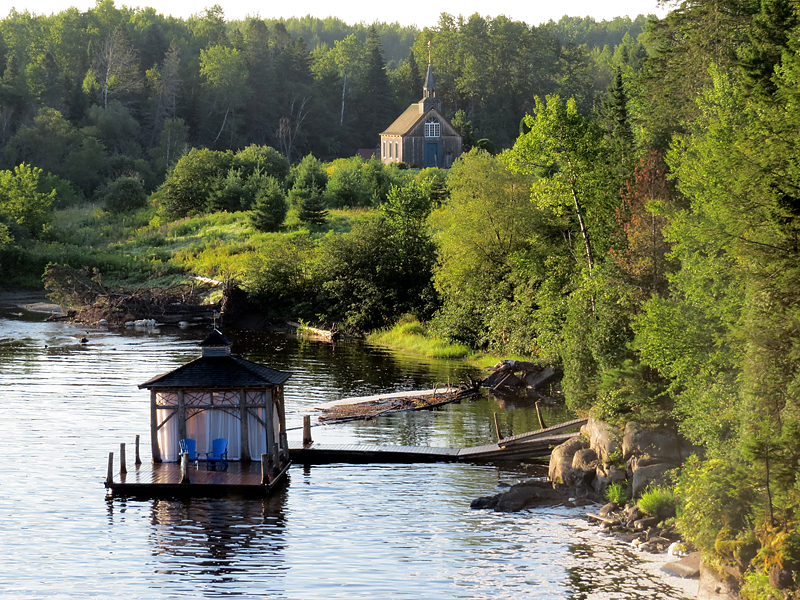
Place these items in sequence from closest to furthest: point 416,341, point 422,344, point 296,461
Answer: point 296,461 → point 422,344 → point 416,341

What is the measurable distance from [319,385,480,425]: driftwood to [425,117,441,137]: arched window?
3349 inches

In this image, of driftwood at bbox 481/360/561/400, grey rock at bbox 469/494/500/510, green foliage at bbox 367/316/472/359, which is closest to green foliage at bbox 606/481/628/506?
grey rock at bbox 469/494/500/510

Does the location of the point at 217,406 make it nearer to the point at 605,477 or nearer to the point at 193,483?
the point at 193,483

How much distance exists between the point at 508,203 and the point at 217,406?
27.6 m

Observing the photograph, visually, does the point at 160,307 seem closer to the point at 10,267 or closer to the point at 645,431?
the point at 10,267

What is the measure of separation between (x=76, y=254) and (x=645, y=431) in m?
68.0

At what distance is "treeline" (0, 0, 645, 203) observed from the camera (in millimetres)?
140875

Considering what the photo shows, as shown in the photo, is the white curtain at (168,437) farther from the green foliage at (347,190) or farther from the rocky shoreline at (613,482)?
the green foliage at (347,190)

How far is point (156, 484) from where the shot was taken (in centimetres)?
2984

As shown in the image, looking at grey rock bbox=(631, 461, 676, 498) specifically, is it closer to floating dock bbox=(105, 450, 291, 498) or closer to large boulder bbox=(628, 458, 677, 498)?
large boulder bbox=(628, 458, 677, 498)


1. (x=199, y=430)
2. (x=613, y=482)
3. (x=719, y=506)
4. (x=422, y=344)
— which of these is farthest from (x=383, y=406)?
(x=719, y=506)

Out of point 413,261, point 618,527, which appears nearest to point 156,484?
point 618,527

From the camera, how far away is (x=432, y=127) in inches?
4953

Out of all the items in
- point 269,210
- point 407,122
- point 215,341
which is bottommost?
point 215,341
